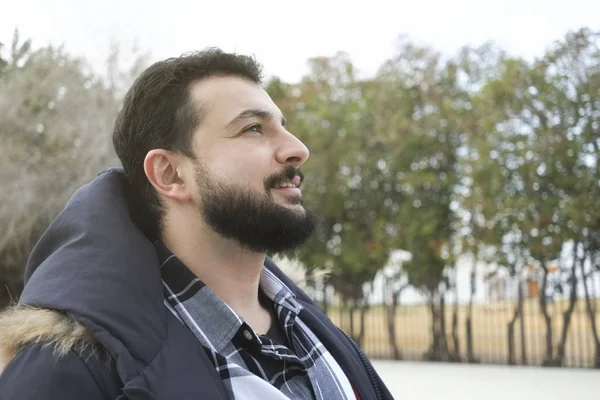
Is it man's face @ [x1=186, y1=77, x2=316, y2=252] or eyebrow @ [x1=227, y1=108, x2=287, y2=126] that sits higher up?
eyebrow @ [x1=227, y1=108, x2=287, y2=126]

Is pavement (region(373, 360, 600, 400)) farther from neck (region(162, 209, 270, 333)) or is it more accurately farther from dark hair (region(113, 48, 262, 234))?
dark hair (region(113, 48, 262, 234))

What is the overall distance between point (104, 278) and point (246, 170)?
59 centimetres

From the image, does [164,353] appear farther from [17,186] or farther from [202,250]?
[17,186]

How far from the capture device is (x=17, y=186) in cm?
1398

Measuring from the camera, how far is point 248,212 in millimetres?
2088

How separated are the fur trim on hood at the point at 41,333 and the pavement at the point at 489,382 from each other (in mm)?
8412

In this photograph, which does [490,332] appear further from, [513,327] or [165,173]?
[165,173]

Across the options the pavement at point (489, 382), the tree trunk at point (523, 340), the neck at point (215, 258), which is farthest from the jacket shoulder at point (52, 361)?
the tree trunk at point (523, 340)

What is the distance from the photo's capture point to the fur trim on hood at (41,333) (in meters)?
1.56

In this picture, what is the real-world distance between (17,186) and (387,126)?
7.76m

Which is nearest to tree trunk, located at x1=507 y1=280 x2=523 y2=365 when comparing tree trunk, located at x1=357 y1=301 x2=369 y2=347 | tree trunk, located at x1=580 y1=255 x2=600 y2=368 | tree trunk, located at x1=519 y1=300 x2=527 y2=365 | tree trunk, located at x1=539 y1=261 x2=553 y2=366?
tree trunk, located at x1=519 y1=300 x2=527 y2=365

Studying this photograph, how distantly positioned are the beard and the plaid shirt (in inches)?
7.1

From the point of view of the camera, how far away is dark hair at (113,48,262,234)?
2.15 metres

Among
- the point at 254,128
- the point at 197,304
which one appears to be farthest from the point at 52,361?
the point at 254,128
